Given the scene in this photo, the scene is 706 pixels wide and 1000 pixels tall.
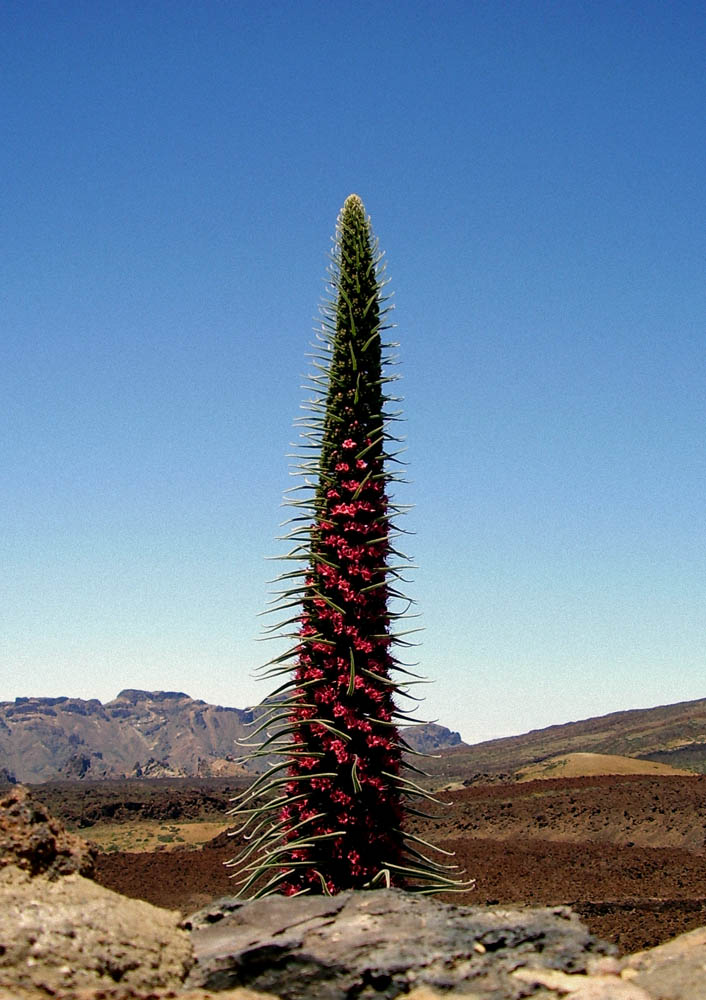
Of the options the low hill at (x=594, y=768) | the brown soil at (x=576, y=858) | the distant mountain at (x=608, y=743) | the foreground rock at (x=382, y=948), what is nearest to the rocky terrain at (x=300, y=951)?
the foreground rock at (x=382, y=948)

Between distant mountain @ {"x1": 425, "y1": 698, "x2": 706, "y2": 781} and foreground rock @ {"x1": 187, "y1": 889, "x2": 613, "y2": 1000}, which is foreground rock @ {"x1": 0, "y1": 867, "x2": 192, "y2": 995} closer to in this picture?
foreground rock @ {"x1": 187, "y1": 889, "x2": 613, "y2": 1000}

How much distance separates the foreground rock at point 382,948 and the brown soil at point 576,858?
987cm

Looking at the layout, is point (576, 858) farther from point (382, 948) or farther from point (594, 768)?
point (594, 768)

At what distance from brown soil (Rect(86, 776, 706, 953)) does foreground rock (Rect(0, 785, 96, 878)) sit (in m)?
10.6

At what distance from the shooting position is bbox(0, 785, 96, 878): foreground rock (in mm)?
4383

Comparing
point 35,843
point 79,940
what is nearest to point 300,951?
point 79,940

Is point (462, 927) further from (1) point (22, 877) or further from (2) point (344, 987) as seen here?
(1) point (22, 877)

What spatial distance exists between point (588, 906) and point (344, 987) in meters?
14.2

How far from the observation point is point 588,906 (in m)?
16.3

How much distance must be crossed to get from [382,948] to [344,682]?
5.89ft

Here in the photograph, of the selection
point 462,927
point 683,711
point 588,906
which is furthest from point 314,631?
point 683,711

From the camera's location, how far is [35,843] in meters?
4.44

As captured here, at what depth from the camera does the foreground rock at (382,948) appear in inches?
156

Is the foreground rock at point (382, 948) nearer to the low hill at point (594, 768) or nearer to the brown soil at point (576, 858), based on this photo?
the brown soil at point (576, 858)
